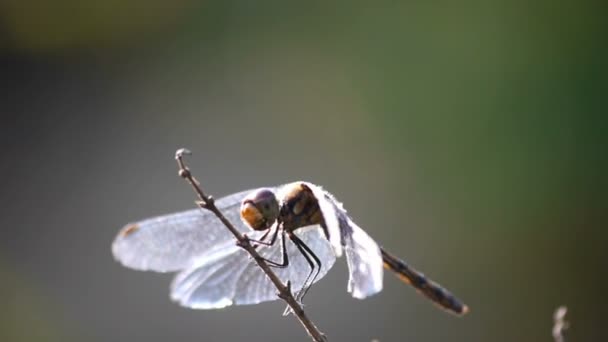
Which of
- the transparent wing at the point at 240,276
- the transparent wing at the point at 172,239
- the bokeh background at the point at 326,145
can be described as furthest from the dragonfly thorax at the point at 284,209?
the bokeh background at the point at 326,145

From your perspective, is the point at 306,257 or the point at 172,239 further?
the point at 172,239

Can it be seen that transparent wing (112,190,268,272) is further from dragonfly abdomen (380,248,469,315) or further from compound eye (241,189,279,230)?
dragonfly abdomen (380,248,469,315)

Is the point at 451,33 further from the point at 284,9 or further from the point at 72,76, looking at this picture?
the point at 72,76

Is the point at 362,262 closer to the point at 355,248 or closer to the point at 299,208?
the point at 355,248

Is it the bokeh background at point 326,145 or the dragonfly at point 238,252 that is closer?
the dragonfly at point 238,252

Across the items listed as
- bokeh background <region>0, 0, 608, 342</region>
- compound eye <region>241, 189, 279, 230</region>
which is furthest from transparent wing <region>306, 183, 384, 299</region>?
bokeh background <region>0, 0, 608, 342</region>

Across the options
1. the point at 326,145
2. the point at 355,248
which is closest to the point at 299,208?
the point at 355,248

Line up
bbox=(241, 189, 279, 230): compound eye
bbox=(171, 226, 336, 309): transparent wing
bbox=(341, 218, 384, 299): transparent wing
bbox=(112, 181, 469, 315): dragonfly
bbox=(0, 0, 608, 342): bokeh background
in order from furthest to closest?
1. bbox=(0, 0, 608, 342): bokeh background
2. bbox=(171, 226, 336, 309): transparent wing
3. bbox=(112, 181, 469, 315): dragonfly
4. bbox=(241, 189, 279, 230): compound eye
5. bbox=(341, 218, 384, 299): transparent wing

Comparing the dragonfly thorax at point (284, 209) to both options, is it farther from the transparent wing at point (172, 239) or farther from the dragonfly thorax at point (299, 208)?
the transparent wing at point (172, 239)
